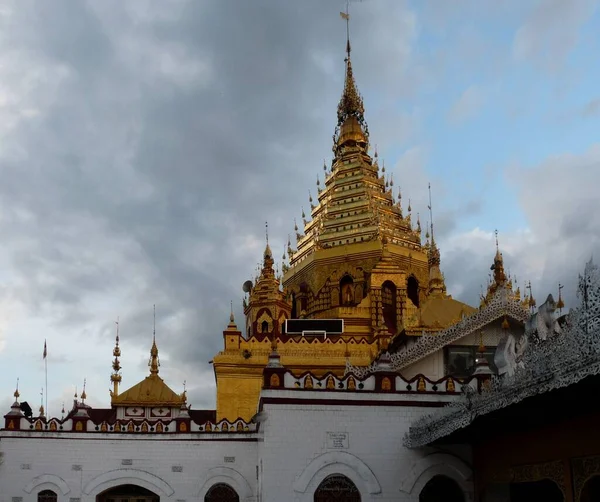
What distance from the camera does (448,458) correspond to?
18156mm

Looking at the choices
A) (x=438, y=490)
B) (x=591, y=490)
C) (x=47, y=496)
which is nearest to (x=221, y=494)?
(x=47, y=496)

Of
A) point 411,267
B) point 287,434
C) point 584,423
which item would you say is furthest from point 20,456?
point 411,267

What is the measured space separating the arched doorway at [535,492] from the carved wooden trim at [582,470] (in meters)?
5.02

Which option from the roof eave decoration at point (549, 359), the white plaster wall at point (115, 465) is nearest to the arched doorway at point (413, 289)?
the white plaster wall at point (115, 465)

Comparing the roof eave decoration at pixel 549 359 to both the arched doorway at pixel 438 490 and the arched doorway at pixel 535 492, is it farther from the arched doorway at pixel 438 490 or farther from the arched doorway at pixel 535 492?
the arched doorway at pixel 535 492

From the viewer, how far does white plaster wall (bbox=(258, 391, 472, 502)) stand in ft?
58.0

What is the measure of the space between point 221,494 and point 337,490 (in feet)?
17.1

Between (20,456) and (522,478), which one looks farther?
(20,456)

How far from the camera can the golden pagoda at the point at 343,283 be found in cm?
3353

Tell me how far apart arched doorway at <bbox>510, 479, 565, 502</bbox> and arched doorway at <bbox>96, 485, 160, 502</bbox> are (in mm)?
10029

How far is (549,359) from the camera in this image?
11.7m

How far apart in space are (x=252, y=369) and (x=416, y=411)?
1586 cm

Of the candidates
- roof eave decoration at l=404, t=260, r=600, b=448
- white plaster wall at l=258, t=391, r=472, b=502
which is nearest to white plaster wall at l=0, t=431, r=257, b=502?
white plaster wall at l=258, t=391, r=472, b=502

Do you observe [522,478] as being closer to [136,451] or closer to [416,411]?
[416,411]
